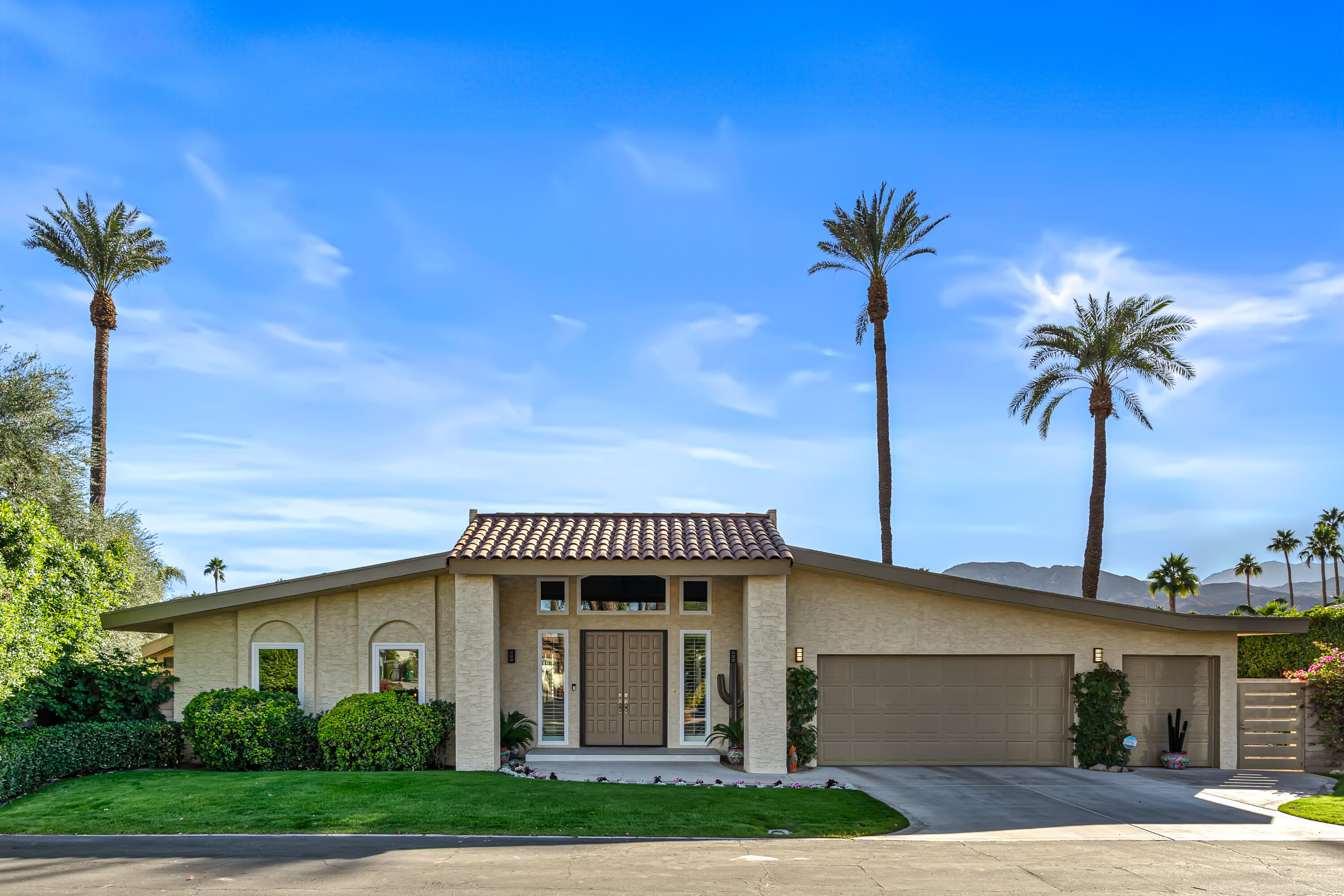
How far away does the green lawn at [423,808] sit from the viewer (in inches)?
453

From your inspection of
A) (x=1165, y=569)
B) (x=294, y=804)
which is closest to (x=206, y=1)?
(x=294, y=804)

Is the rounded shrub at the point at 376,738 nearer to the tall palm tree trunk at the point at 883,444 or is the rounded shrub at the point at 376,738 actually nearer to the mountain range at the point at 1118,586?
the tall palm tree trunk at the point at 883,444

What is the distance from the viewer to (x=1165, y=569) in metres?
63.3

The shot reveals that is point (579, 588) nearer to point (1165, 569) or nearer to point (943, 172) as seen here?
point (943, 172)

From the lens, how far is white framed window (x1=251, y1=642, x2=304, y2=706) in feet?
55.9

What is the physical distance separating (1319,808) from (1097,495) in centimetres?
1587

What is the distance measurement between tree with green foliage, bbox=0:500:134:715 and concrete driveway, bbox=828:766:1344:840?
13.3m

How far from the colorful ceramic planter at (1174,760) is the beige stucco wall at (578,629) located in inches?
314

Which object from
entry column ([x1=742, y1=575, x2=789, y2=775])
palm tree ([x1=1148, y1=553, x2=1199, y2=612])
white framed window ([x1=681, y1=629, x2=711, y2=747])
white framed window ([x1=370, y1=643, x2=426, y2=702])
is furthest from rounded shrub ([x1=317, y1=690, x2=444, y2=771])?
palm tree ([x1=1148, y1=553, x2=1199, y2=612])

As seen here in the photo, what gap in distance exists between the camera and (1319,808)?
13195 millimetres

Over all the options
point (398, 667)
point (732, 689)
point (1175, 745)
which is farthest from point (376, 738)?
point (1175, 745)

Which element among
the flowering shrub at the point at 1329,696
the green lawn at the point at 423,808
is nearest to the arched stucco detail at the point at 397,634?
the green lawn at the point at 423,808

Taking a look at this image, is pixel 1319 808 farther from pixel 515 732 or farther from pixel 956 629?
pixel 515 732

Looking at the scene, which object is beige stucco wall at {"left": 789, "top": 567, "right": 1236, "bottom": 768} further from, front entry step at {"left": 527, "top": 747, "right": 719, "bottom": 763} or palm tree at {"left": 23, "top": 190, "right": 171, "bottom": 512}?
palm tree at {"left": 23, "top": 190, "right": 171, "bottom": 512}
